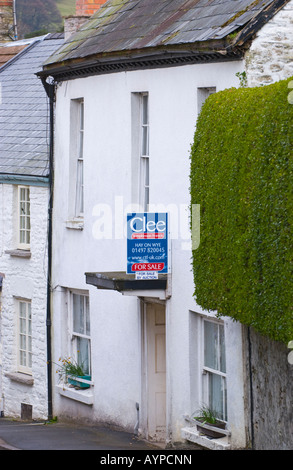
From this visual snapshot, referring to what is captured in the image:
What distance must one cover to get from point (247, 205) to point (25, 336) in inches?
388

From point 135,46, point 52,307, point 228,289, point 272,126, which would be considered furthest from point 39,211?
point 272,126

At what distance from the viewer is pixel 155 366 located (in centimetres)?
1645

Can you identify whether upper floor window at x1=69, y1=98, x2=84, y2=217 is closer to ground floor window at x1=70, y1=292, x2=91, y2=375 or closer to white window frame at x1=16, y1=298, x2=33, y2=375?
ground floor window at x1=70, y1=292, x2=91, y2=375

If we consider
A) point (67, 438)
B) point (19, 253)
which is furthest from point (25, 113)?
point (67, 438)

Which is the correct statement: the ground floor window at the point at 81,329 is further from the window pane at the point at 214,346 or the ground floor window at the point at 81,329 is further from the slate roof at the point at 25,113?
the window pane at the point at 214,346

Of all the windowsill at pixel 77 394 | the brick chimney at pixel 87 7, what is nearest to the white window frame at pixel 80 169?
the brick chimney at pixel 87 7

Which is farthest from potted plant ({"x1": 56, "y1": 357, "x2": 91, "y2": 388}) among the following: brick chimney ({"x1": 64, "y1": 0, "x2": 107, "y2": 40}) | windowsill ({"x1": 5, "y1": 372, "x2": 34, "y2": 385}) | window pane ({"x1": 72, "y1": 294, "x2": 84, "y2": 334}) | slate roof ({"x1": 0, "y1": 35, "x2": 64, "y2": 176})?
brick chimney ({"x1": 64, "y1": 0, "x2": 107, "y2": 40})

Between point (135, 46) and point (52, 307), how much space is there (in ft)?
18.3

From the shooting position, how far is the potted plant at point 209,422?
14078 millimetres

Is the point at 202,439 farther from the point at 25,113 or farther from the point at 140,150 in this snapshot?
the point at 25,113

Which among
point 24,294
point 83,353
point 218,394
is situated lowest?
point 218,394

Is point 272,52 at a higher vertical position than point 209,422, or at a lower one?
higher

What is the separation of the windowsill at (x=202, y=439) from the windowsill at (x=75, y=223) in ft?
14.8
